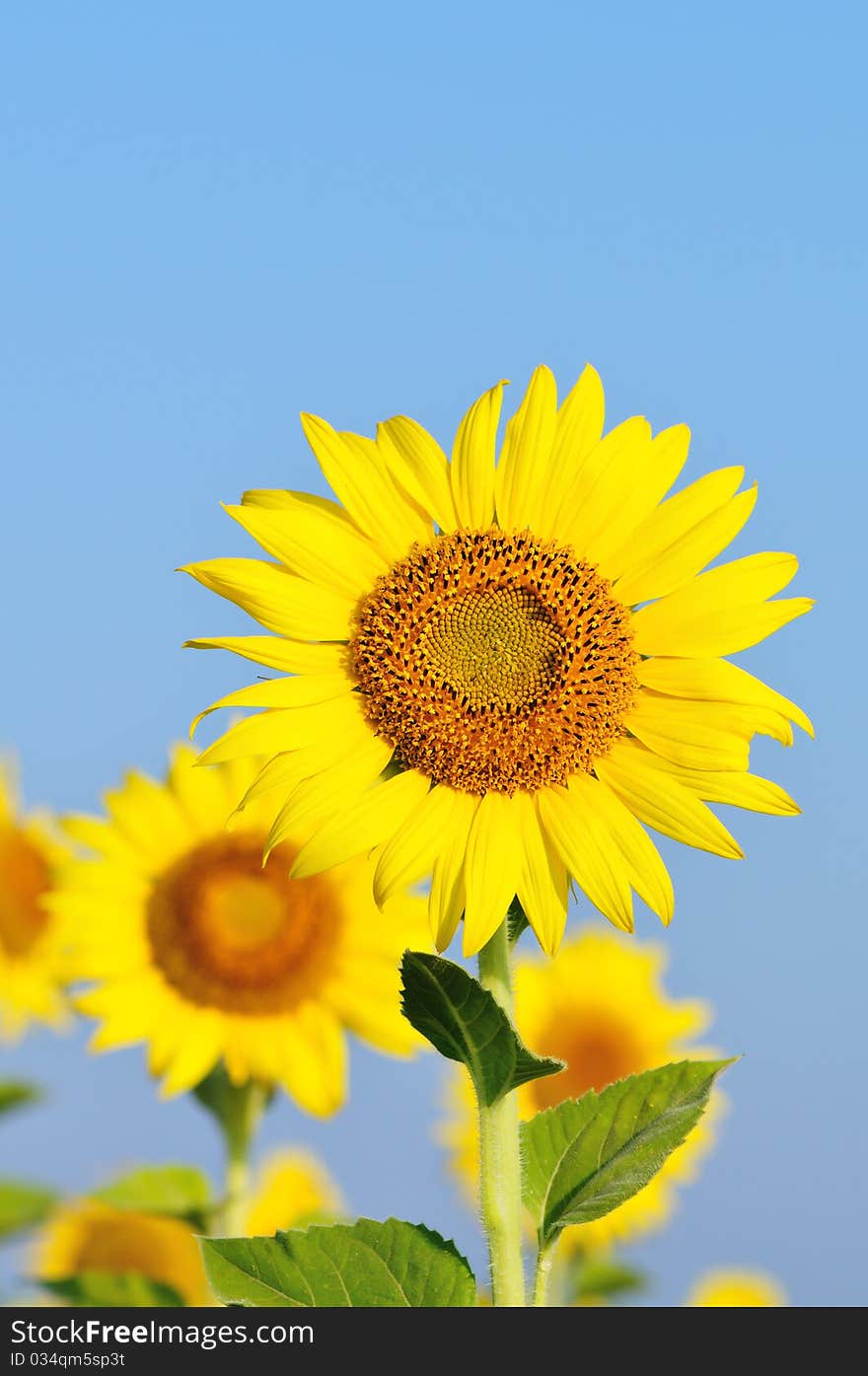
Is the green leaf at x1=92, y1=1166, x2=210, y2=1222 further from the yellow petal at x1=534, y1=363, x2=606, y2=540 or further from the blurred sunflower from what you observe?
the yellow petal at x1=534, y1=363, x2=606, y2=540

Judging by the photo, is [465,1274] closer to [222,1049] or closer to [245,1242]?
[245,1242]

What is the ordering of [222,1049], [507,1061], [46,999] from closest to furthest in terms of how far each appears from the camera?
[507,1061] → [222,1049] → [46,999]

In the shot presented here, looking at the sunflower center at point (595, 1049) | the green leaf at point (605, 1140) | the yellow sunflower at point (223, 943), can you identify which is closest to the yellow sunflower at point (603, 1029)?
the sunflower center at point (595, 1049)

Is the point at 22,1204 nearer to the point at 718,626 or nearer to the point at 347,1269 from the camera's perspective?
the point at 347,1269

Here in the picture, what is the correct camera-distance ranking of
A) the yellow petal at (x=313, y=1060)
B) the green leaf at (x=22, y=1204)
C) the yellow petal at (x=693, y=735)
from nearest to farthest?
the yellow petal at (x=693, y=735), the yellow petal at (x=313, y=1060), the green leaf at (x=22, y=1204)

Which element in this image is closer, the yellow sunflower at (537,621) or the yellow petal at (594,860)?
the yellow petal at (594,860)

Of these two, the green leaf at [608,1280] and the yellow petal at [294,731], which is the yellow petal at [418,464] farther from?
the green leaf at [608,1280]
